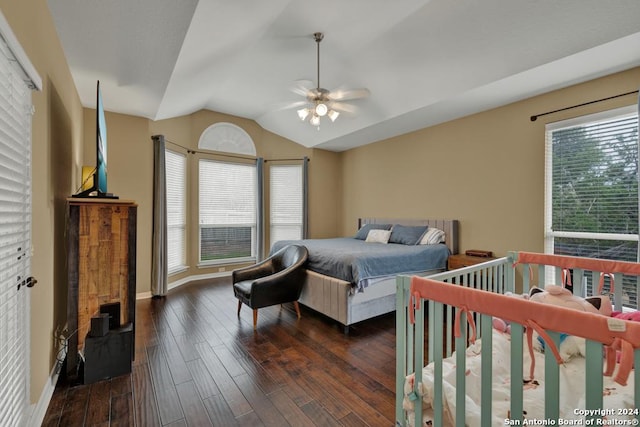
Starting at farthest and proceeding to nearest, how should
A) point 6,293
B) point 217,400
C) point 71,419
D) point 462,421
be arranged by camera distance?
point 217,400
point 71,419
point 6,293
point 462,421

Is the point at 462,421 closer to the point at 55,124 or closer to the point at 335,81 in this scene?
the point at 55,124

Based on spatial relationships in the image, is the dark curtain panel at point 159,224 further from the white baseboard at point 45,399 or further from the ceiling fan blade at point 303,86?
the ceiling fan blade at point 303,86

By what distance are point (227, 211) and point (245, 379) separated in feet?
12.4

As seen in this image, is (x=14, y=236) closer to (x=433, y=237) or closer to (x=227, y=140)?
(x=433, y=237)

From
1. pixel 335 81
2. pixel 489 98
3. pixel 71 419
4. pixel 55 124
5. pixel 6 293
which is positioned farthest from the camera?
pixel 335 81

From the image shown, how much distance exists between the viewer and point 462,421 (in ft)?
3.47

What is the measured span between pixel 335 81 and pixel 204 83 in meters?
1.72

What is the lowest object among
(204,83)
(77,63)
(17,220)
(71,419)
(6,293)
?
(71,419)

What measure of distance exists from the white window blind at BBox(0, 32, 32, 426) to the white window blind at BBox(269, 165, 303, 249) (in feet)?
14.3

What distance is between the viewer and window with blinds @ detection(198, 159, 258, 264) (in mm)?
5207

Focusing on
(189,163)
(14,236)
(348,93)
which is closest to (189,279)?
(189,163)

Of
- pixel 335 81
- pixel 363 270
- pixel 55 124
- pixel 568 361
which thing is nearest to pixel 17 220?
pixel 55 124

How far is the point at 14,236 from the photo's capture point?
1399mm

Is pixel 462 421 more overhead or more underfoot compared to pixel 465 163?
more underfoot
